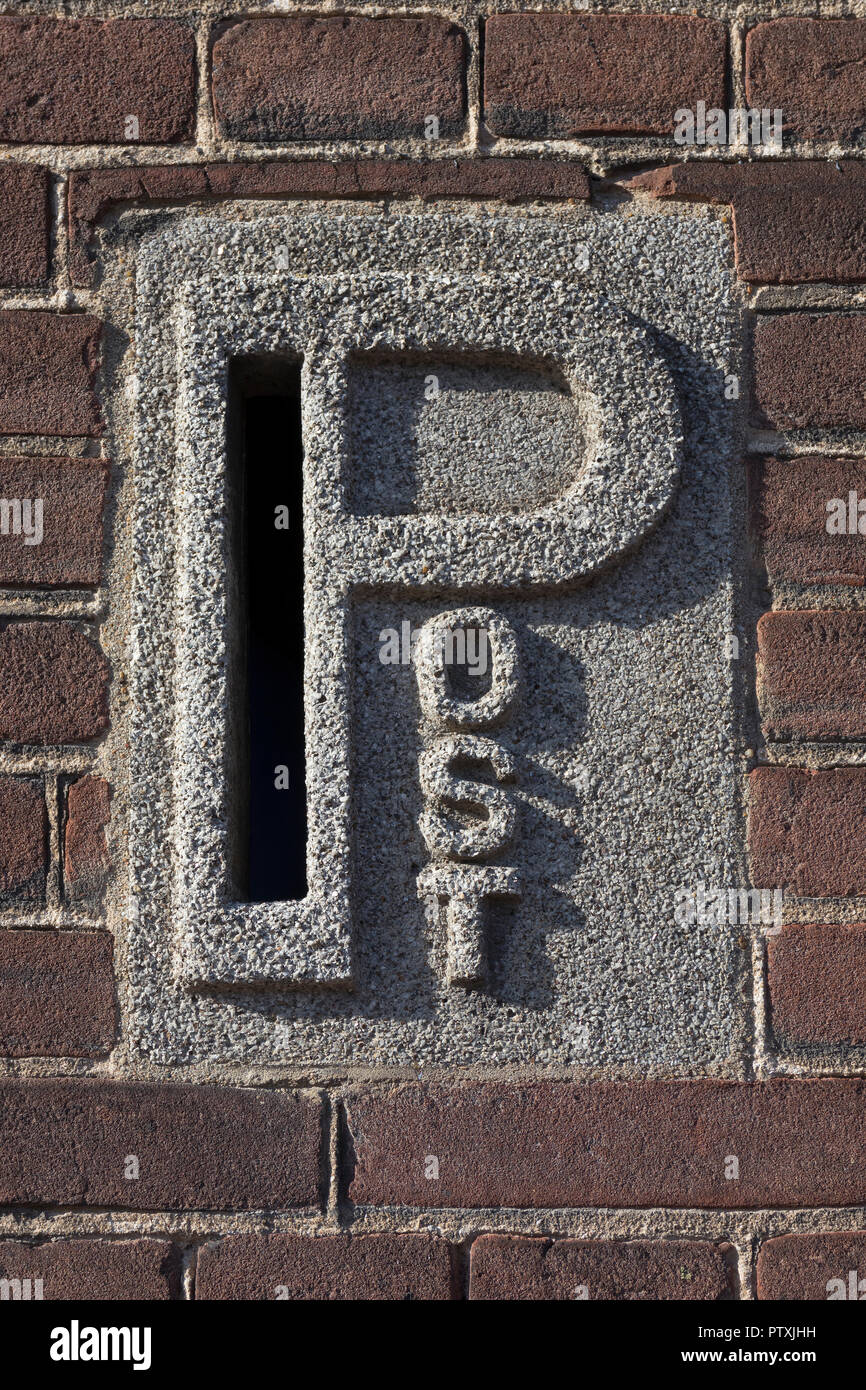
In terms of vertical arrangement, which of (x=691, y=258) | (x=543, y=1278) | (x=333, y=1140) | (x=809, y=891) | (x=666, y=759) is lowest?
(x=543, y=1278)

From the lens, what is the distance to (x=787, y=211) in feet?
4.89

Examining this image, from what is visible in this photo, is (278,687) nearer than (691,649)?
No

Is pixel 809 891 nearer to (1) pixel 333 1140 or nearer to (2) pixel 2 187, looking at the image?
(1) pixel 333 1140

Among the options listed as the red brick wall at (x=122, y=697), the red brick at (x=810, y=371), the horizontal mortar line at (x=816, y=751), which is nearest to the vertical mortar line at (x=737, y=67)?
the red brick wall at (x=122, y=697)

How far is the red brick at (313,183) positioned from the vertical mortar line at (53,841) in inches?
23.8

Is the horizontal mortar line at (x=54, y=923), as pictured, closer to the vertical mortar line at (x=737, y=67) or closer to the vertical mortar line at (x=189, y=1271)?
the vertical mortar line at (x=189, y=1271)

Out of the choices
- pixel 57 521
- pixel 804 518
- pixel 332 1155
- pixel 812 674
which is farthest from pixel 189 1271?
pixel 804 518

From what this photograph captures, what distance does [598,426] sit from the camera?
144 cm

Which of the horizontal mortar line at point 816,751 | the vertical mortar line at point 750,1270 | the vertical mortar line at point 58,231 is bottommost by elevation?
the vertical mortar line at point 750,1270

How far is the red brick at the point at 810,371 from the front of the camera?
4.83ft

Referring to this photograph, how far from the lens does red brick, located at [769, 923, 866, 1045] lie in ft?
4.57

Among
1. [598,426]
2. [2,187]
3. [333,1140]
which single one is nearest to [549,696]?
[598,426]

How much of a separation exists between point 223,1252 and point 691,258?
1270 millimetres

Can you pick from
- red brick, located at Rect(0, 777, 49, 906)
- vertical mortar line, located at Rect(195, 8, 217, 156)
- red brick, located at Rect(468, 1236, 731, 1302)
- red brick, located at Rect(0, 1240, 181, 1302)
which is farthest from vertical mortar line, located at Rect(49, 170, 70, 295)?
red brick, located at Rect(468, 1236, 731, 1302)
